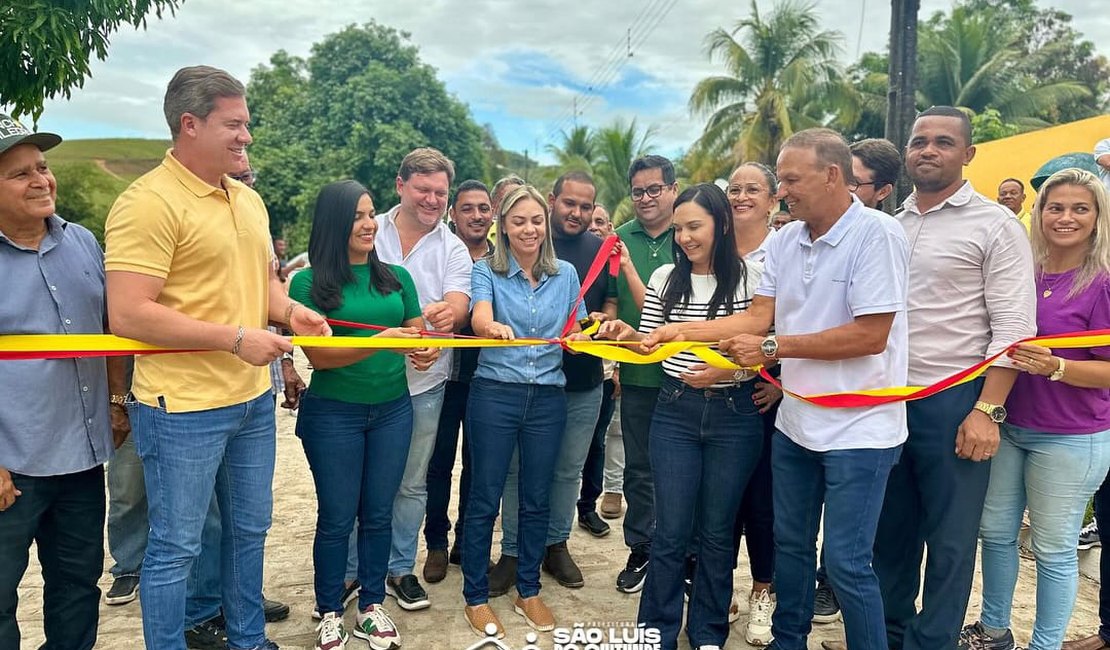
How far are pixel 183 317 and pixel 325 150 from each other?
26589 millimetres

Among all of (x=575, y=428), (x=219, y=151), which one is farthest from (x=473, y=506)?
(x=219, y=151)

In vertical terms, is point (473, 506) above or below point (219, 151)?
below

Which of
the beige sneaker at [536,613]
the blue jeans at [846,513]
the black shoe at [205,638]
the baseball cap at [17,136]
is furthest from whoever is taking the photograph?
the beige sneaker at [536,613]

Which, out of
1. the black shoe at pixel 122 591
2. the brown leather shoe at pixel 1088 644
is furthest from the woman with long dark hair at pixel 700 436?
the black shoe at pixel 122 591

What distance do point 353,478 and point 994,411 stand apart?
2.87m

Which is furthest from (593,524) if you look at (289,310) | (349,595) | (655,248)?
(289,310)

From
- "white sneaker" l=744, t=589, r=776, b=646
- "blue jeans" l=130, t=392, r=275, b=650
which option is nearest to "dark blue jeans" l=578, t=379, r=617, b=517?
"white sneaker" l=744, t=589, r=776, b=646

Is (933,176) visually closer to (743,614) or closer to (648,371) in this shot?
(648,371)

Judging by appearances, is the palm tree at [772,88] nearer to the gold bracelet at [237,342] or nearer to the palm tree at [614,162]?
the palm tree at [614,162]

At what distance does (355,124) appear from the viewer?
27.2 metres

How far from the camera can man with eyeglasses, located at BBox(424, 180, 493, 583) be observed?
4281mm

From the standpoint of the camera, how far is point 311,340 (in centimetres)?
303

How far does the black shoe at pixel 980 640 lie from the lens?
3.43m

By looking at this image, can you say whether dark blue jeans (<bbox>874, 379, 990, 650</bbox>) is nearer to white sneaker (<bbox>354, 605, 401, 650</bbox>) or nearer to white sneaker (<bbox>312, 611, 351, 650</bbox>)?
white sneaker (<bbox>354, 605, 401, 650</bbox>)
